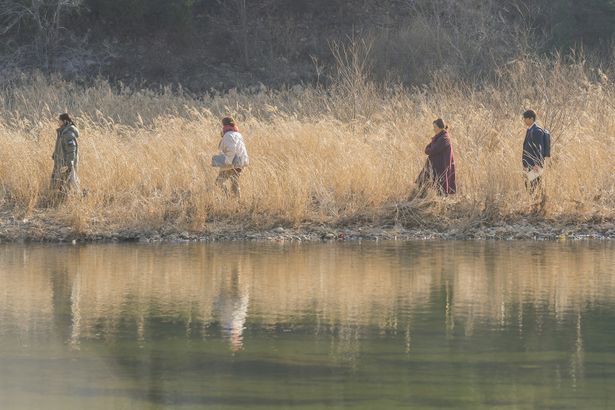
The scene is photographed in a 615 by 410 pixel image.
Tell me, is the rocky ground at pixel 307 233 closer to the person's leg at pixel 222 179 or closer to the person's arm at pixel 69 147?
the person's leg at pixel 222 179

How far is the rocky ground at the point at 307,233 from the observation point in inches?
754

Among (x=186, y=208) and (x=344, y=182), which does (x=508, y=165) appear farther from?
(x=186, y=208)

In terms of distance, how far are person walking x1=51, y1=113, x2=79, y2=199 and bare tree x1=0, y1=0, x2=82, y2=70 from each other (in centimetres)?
2546

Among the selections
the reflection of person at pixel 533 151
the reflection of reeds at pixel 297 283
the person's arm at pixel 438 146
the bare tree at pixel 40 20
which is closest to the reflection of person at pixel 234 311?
the reflection of reeds at pixel 297 283

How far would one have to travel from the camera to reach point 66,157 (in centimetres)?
2044

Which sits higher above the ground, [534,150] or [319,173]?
[534,150]

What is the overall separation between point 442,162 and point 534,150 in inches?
55.6

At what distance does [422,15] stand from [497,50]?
5431 millimetres

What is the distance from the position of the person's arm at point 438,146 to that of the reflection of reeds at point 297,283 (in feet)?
7.40

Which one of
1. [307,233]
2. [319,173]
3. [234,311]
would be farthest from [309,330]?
[319,173]

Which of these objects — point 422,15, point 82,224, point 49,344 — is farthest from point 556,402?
point 422,15

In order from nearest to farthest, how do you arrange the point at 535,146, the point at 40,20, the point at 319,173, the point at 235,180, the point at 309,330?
the point at 309,330 < the point at 535,146 < the point at 235,180 < the point at 319,173 < the point at 40,20

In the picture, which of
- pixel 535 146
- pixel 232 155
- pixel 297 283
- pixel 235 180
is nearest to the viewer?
pixel 297 283

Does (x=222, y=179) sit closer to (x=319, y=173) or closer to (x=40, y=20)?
(x=319, y=173)
